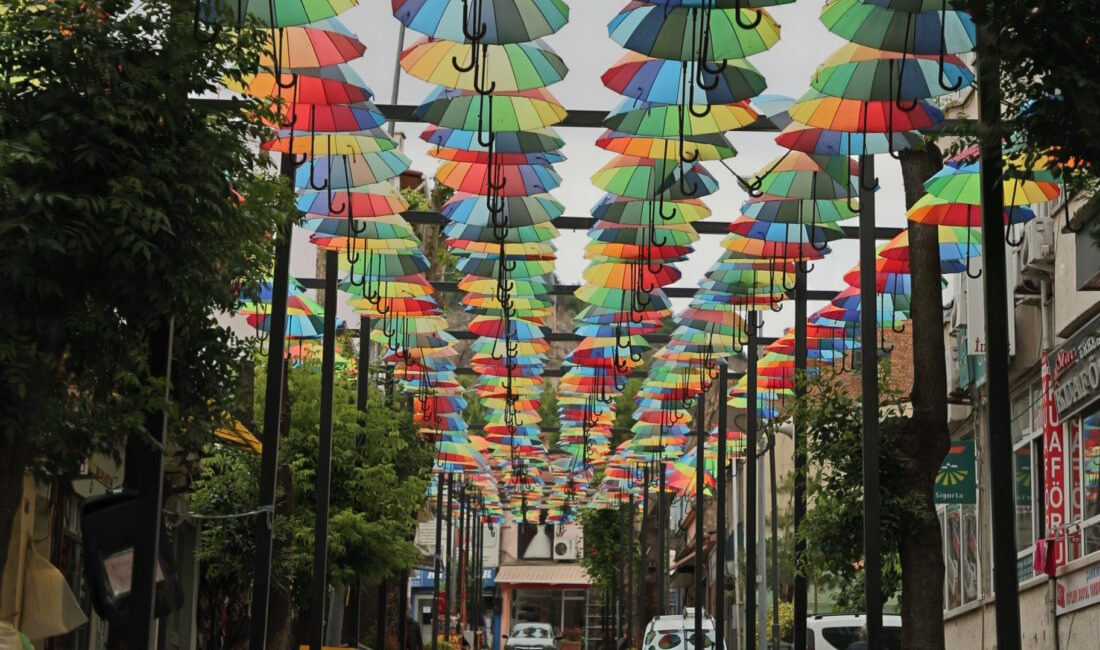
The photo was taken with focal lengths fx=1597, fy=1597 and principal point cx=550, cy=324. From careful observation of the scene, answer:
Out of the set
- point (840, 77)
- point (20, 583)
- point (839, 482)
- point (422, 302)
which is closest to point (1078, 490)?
point (839, 482)

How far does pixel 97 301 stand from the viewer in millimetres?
10203

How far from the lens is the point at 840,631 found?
32875 mm

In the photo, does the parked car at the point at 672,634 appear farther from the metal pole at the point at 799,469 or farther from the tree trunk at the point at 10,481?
the tree trunk at the point at 10,481

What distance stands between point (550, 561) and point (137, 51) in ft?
318

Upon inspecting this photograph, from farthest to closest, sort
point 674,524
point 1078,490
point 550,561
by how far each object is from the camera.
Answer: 1. point 550,561
2. point 674,524
3. point 1078,490

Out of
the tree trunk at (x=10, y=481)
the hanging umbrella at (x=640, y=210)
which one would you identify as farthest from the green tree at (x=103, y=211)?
the hanging umbrella at (x=640, y=210)

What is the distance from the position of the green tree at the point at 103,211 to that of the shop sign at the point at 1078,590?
11838mm

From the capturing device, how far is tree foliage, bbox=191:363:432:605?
76.2ft

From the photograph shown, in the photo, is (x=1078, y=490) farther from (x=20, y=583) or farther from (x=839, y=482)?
(x=20, y=583)

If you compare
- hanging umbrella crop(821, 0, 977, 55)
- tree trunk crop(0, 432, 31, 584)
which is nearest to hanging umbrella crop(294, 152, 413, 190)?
hanging umbrella crop(821, 0, 977, 55)

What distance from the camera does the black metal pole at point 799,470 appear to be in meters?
18.2

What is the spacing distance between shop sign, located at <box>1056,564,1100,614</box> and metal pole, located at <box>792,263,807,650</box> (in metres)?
3.23

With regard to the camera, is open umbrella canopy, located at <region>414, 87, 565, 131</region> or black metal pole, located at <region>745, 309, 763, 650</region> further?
black metal pole, located at <region>745, 309, 763, 650</region>

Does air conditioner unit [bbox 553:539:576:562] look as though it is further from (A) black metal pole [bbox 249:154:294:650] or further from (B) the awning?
(A) black metal pole [bbox 249:154:294:650]
